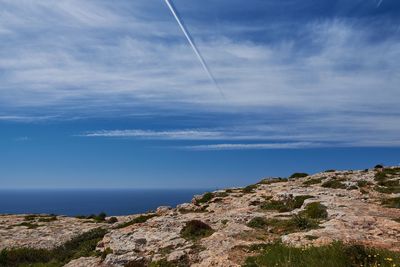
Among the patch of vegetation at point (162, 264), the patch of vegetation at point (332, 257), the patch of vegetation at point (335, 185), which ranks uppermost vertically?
the patch of vegetation at point (335, 185)

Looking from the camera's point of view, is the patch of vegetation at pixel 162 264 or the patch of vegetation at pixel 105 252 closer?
the patch of vegetation at pixel 162 264

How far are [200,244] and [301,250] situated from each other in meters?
6.11

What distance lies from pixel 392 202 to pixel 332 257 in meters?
17.8

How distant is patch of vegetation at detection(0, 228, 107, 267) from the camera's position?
72.9 feet

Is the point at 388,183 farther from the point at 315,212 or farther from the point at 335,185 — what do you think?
the point at 315,212

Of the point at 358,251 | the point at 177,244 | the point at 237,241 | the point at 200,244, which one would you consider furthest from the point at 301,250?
the point at 177,244

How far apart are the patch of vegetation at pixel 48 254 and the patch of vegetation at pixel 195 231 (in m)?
5.43

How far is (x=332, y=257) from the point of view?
12.8 m

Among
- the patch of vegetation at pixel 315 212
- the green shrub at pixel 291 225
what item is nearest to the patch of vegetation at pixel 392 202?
the patch of vegetation at pixel 315 212

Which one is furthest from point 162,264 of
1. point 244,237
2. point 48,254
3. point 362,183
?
point 362,183

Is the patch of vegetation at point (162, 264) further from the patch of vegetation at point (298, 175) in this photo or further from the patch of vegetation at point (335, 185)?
the patch of vegetation at point (298, 175)

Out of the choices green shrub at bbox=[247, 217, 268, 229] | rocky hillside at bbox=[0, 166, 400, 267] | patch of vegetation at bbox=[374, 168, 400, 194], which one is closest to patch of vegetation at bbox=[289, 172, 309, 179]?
patch of vegetation at bbox=[374, 168, 400, 194]

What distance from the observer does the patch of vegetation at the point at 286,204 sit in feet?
96.3

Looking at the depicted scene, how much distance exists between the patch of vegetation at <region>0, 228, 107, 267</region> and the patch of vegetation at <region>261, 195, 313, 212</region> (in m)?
13.6
